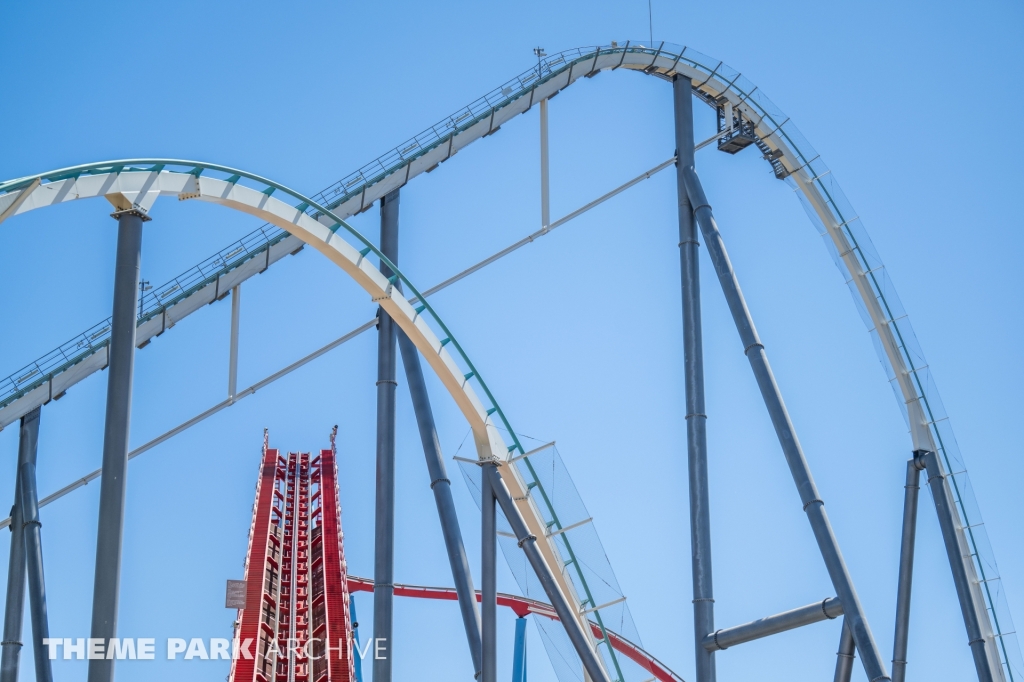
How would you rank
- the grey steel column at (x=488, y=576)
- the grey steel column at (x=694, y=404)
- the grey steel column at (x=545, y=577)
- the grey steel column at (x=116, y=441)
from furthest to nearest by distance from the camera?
the grey steel column at (x=694, y=404), the grey steel column at (x=545, y=577), the grey steel column at (x=488, y=576), the grey steel column at (x=116, y=441)

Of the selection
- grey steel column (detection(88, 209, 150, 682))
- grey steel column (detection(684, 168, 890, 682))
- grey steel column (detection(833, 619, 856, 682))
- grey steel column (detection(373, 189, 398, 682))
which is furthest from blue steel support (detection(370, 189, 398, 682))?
grey steel column (detection(88, 209, 150, 682))

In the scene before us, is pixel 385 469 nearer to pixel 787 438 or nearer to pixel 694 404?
pixel 694 404

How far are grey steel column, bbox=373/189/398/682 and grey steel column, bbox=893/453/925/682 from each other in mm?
4709

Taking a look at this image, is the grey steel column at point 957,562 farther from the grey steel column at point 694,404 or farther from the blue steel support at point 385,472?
the blue steel support at point 385,472

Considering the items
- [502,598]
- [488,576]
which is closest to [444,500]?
[488,576]

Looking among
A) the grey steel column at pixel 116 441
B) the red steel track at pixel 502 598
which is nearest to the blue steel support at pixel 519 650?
the red steel track at pixel 502 598

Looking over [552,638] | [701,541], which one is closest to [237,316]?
[552,638]

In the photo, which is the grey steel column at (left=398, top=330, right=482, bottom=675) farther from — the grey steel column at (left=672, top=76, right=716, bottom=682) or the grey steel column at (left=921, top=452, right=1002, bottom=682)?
the grey steel column at (left=921, top=452, right=1002, bottom=682)

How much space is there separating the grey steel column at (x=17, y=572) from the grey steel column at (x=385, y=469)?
10.1 feet

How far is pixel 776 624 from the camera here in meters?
10.2

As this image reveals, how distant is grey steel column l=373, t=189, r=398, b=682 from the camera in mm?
10930

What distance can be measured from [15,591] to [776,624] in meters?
6.54

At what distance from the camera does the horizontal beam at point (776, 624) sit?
10.1 metres

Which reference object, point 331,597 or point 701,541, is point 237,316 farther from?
point 331,597
